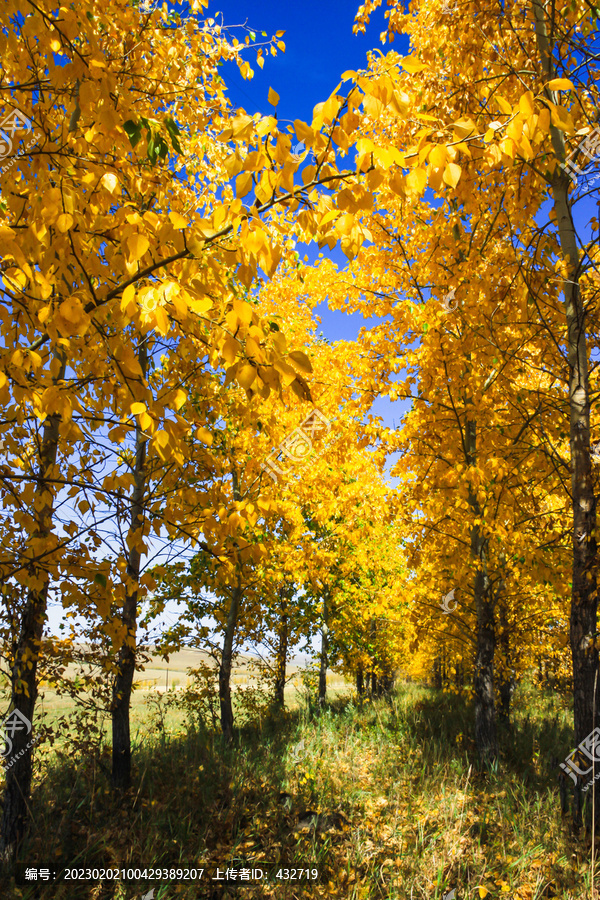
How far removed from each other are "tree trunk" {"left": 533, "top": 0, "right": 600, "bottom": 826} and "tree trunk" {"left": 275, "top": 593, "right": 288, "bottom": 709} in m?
9.67

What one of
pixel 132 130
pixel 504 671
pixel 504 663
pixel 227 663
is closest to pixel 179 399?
pixel 132 130

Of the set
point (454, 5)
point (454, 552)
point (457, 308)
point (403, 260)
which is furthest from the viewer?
point (454, 552)

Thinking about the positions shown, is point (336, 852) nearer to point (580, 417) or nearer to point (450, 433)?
point (580, 417)

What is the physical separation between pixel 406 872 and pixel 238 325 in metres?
4.72

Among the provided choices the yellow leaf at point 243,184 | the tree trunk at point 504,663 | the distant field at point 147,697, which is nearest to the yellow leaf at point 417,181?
the yellow leaf at point 243,184

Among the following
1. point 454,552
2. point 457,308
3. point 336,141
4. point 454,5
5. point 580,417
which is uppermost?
point 454,5

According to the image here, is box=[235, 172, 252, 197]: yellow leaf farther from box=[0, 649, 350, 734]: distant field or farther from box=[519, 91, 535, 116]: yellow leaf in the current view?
box=[0, 649, 350, 734]: distant field

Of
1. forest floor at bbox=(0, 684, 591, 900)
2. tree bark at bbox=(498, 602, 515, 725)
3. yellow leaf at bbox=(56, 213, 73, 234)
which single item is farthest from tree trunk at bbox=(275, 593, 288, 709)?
yellow leaf at bbox=(56, 213, 73, 234)

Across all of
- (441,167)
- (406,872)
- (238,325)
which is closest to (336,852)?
(406,872)

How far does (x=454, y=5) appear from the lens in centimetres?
470

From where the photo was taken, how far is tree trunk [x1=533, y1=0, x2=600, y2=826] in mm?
3906

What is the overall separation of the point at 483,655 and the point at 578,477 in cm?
397

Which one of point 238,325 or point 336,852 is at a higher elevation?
point 238,325

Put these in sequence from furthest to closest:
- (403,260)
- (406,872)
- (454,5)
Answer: (403,260), (454,5), (406,872)
